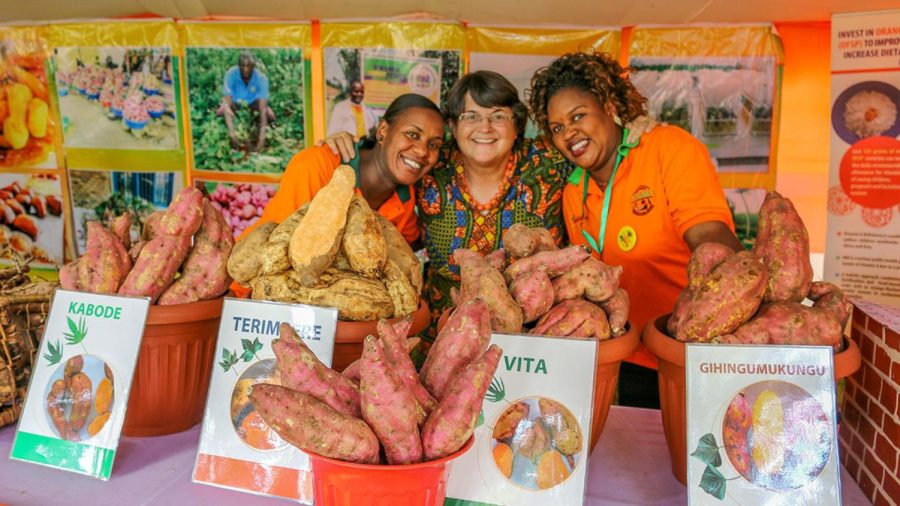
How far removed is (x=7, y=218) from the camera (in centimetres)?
336

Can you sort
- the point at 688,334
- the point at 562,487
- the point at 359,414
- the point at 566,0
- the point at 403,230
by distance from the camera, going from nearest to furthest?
the point at 359,414 < the point at 562,487 < the point at 688,334 < the point at 403,230 < the point at 566,0

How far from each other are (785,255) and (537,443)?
1.99ft

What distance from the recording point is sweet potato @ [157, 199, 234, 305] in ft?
4.38

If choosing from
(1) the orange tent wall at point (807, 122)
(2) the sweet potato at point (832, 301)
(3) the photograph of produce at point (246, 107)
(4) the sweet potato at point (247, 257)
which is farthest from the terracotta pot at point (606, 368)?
(3) the photograph of produce at point (246, 107)

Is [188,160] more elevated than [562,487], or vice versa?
[188,160]

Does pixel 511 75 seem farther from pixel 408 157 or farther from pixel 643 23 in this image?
pixel 408 157

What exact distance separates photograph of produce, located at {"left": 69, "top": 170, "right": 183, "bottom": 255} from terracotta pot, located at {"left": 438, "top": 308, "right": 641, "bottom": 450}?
8.85 ft

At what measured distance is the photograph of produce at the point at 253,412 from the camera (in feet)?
3.78

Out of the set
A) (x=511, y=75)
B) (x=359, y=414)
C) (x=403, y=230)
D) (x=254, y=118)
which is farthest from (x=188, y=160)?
(x=359, y=414)

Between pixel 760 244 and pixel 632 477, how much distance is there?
1.76 feet

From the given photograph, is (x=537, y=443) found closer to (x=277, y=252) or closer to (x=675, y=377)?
(x=675, y=377)

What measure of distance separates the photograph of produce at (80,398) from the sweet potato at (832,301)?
4.56 feet

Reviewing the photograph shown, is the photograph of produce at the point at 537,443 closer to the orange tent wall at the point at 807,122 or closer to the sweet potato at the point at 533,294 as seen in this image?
the sweet potato at the point at 533,294

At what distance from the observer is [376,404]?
79 centimetres
